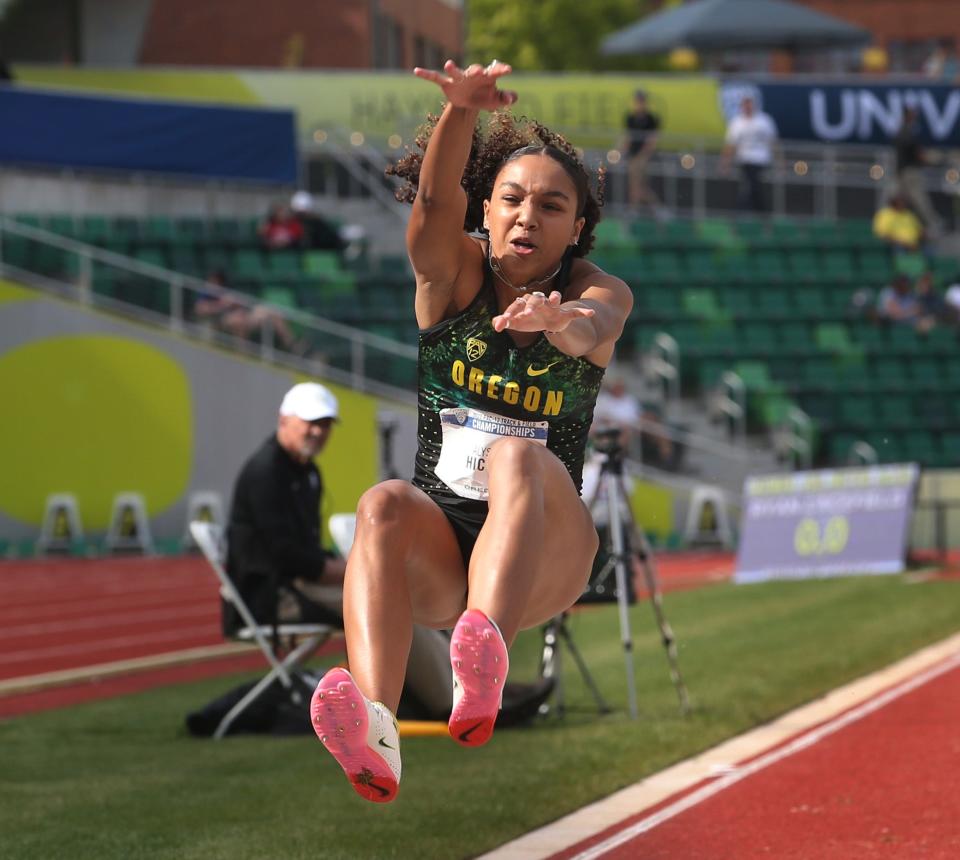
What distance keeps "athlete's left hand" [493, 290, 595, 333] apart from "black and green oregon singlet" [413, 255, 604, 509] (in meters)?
0.56

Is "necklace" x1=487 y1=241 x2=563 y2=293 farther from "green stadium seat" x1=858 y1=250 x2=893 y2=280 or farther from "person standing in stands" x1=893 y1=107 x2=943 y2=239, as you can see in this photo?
"person standing in stands" x1=893 y1=107 x2=943 y2=239

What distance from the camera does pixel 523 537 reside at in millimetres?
4633

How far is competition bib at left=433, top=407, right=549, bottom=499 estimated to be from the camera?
4.94 meters

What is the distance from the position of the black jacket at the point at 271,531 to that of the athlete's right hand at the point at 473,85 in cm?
434

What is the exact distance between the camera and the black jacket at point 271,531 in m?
8.64

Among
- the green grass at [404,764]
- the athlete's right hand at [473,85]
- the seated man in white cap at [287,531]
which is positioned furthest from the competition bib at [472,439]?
the seated man in white cap at [287,531]

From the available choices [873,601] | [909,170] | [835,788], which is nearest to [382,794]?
[835,788]

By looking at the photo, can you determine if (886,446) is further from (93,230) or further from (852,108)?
(93,230)

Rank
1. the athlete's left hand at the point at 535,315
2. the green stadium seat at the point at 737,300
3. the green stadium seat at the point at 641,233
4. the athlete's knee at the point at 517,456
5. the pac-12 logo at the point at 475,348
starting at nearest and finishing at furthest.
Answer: the athlete's left hand at the point at 535,315 → the athlete's knee at the point at 517,456 → the pac-12 logo at the point at 475,348 → the green stadium seat at the point at 737,300 → the green stadium seat at the point at 641,233

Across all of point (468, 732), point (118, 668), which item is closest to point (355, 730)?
point (468, 732)

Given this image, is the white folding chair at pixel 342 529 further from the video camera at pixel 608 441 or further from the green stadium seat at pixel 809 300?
the green stadium seat at pixel 809 300

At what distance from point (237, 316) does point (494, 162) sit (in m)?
15.2

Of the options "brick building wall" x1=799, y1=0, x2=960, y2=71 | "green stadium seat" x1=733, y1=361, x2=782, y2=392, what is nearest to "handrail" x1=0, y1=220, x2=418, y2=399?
"green stadium seat" x1=733, y1=361, x2=782, y2=392

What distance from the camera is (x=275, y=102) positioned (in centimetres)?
2508
